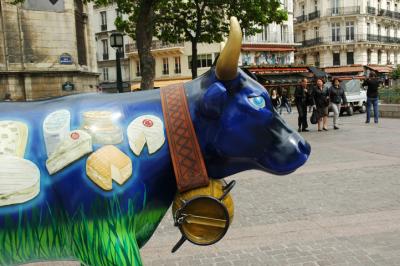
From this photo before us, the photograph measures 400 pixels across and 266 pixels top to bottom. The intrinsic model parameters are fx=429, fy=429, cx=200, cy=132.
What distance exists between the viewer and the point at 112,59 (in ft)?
141

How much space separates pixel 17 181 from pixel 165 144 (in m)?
0.63

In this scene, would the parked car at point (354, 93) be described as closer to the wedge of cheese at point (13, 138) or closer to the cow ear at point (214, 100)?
the cow ear at point (214, 100)

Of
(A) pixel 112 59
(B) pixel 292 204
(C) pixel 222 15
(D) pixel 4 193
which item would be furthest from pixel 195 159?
(A) pixel 112 59

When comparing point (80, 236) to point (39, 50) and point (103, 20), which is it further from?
point (103, 20)

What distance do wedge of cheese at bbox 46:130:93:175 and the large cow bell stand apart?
474 millimetres

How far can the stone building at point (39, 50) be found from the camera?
61.2 feet

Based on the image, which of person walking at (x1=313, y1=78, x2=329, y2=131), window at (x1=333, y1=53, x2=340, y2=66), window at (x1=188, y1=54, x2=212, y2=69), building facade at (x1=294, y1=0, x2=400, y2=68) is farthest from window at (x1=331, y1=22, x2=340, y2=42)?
person walking at (x1=313, y1=78, x2=329, y2=131)

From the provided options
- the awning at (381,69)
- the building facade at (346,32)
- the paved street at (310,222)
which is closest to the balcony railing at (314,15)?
the building facade at (346,32)

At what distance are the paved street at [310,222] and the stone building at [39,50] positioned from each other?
14776 millimetres

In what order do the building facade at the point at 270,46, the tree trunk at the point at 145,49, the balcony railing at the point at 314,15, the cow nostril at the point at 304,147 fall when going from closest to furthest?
1. the cow nostril at the point at 304,147
2. the tree trunk at the point at 145,49
3. the building facade at the point at 270,46
4. the balcony railing at the point at 314,15

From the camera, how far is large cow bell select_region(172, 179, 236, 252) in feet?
6.30

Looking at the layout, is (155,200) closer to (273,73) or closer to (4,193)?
(4,193)

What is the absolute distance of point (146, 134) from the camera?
1.88 metres

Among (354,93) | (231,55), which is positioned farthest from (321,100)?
(231,55)
